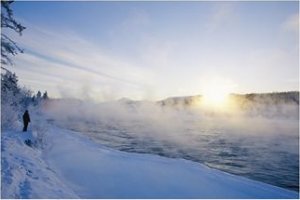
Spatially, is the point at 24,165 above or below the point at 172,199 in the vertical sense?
above

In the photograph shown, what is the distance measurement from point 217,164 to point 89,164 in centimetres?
932

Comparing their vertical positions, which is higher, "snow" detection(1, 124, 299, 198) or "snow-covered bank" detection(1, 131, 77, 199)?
"snow-covered bank" detection(1, 131, 77, 199)

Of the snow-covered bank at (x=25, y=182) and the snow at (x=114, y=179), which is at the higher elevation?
the snow-covered bank at (x=25, y=182)

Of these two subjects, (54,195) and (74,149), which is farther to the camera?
(74,149)

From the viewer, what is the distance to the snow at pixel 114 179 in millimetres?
8891

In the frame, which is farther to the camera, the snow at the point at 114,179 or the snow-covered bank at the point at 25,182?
the snow at the point at 114,179

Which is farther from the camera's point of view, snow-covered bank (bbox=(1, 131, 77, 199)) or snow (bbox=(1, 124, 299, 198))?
snow (bbox=(1, 124, 299, 198))

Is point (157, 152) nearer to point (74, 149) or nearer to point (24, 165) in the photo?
point (74, 149)

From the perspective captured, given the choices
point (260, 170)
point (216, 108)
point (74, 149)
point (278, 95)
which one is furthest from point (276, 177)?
point (216, 108)

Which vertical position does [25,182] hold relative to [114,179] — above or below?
above

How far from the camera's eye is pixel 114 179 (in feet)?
42.2

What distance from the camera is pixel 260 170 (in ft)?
64.0

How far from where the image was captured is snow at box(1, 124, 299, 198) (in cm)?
889

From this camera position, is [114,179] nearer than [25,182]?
No
